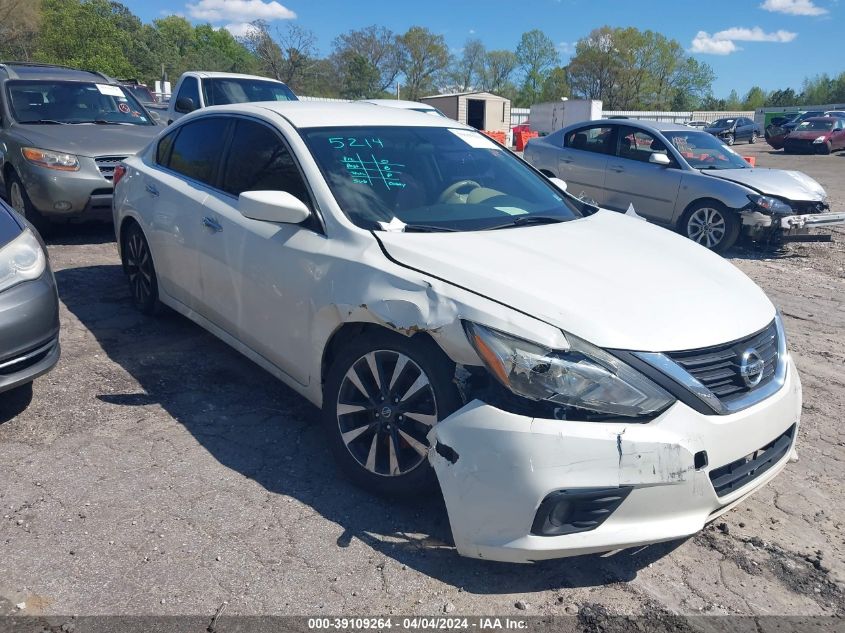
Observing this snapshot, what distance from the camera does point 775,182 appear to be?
8.82 metres

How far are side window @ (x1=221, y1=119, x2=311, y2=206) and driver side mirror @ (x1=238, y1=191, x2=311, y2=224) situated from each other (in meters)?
0.12

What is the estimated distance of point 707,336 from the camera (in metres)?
2.63

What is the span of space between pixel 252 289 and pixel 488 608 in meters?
2.04

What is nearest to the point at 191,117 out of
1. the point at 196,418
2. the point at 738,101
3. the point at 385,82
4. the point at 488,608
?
the point at 196,418

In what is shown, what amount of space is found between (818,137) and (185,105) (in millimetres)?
28984

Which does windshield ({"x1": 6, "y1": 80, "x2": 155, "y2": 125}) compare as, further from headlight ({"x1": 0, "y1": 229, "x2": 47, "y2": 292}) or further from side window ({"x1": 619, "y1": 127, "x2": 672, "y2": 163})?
side window ({"x1": 619, "y1": 127, "x2": 672, "y2": 163})

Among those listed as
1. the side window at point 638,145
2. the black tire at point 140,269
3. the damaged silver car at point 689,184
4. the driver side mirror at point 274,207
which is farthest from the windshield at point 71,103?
the side window at point 638,145

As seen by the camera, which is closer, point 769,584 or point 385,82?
point 769,584

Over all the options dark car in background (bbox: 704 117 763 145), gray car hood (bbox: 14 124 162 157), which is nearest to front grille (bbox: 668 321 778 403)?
gray car hood (bbox: 14 124 162 157)

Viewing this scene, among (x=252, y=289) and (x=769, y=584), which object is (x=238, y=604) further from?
(x=769, y=584)

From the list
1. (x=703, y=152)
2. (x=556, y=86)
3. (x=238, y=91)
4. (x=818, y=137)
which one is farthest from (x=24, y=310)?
(x=556, y=86)

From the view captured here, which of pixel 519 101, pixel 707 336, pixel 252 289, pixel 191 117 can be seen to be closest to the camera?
pixel 707 336

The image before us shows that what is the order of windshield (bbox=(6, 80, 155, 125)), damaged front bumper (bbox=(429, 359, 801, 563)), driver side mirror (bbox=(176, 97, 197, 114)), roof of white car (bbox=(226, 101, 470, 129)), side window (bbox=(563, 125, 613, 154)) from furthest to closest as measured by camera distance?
driver side mirror (bbox=(176, 97, 197, 114)) < side window (bbox=(563, 125, 613, 154)) < windshield (bbox=(6, 80, 155, 125)) < roof of white car (bbox=(226, 101, 470, 129)) < damaged front bumper (bbox=(429, 359, 801, 563))

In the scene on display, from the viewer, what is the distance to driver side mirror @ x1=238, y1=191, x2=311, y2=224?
3.28 m
